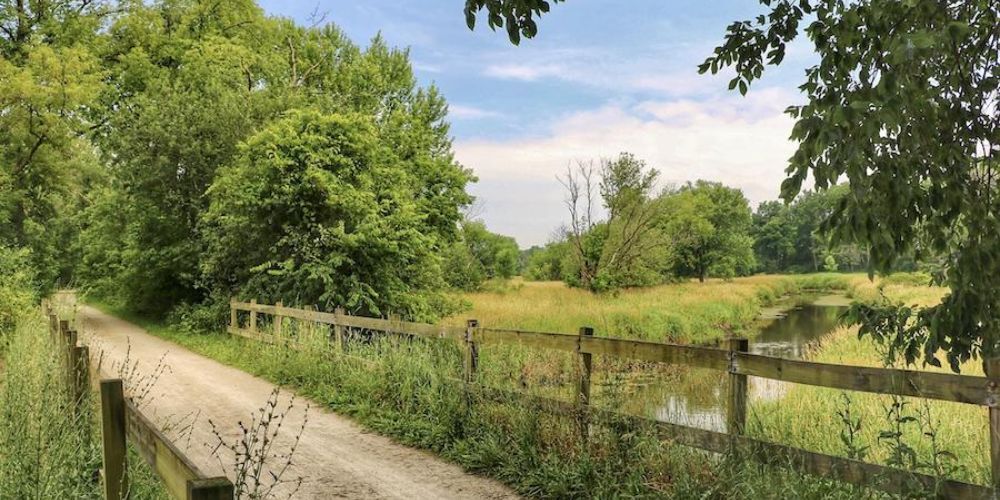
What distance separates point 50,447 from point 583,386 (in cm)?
379

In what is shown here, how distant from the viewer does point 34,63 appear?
680 inches

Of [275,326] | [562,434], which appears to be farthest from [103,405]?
[275,326]

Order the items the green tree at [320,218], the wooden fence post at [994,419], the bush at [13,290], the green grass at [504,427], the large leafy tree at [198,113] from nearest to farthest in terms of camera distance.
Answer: the wooden fence post at [994,419] → the green grass at [504,427] → the bush at [13,290] → the green tree at [320,218] → the large leafy tree at [198,113]

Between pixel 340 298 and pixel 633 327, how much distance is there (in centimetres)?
1099

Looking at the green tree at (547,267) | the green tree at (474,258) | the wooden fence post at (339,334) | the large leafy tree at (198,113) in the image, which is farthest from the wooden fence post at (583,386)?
the green tree at (547,267)

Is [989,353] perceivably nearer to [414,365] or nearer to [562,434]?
[562,434]

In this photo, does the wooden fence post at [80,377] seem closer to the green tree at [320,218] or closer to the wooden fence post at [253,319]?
the wooden fence post at [253,319]

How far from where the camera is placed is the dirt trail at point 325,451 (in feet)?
17.1

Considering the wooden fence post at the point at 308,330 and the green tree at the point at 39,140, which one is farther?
the green tree at the point at 39,140

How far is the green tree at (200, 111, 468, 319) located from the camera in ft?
47.1

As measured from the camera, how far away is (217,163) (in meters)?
19.4

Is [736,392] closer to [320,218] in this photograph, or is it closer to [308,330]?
[308,330]

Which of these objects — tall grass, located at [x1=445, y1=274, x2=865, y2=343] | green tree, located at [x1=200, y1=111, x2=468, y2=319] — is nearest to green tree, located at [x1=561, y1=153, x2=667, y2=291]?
tall grass, located at [x1=445, y1=274, x2=865, y2=343]

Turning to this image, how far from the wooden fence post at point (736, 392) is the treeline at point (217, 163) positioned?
10.4 m
